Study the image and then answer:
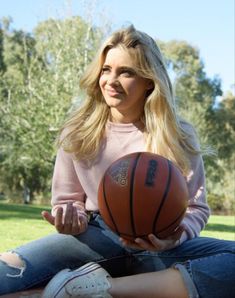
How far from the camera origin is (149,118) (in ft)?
11.4

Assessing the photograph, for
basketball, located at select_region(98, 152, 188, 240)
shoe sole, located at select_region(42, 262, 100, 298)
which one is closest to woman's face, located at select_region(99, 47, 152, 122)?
basketball, located at select_region(98, 152, 188, 240)

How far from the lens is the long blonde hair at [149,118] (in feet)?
11.1

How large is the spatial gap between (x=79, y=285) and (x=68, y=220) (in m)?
0.43

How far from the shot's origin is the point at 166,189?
272 cm

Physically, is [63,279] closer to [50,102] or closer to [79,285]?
[79,285]

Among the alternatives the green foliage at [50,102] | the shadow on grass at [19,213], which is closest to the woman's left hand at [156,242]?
the shadow on grass at [19,213]

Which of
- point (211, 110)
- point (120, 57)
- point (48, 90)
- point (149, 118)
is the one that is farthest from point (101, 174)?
point (211, 110)

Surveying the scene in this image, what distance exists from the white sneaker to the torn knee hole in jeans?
0.36m

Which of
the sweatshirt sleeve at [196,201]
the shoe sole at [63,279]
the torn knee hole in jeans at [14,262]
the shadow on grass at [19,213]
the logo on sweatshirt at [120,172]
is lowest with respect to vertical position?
the shadow on grass at [19,213]

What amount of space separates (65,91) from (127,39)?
14070 millimetres

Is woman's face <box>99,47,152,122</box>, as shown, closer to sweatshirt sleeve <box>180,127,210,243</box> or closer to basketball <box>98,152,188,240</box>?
sweatshirt sleeve <box>180,127,210,243</box>

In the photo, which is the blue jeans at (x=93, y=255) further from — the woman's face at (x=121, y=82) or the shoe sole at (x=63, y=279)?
the woman's face at (x=121, y=82)

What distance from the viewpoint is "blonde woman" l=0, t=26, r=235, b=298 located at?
Result: 8.90 ft

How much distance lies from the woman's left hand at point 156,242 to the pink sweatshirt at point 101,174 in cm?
39
